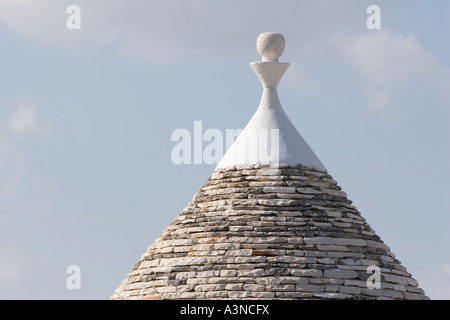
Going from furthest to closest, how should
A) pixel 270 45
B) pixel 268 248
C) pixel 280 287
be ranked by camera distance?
1. pixel 270 45
2. pixel 268 248
3. pixel 280 287

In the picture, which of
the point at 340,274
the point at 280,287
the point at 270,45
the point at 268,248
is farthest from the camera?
the point at 270,45

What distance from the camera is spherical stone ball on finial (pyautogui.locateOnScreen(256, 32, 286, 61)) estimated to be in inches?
1251

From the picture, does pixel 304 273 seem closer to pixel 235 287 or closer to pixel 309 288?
pixel 309 288

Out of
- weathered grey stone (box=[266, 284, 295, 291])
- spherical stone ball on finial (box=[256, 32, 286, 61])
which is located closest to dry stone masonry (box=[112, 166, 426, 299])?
weathered grey stone (box=[266, 284, 295, 291])

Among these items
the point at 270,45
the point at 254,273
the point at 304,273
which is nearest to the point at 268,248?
the point at 254,273

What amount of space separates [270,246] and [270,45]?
424 cm

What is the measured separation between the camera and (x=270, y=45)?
31.8 m

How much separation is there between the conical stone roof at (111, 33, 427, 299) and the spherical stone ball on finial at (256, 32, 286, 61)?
1.74 meters

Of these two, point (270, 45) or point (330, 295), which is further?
point (270, 45)

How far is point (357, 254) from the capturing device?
98.0ft

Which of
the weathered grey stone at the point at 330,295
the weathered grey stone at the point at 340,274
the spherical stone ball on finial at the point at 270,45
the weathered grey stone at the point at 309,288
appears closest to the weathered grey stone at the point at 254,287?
the weathered grey stone at the point at 309,288

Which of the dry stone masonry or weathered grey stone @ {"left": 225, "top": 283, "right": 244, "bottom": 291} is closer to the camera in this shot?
weathered grey stone @ {"left": 225, "top": 283, "right": 244, "bottom": 291}

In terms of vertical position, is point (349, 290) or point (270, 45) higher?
point (270, 45)

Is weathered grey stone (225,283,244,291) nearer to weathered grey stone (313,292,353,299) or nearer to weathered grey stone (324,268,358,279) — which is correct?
weathered grey stone (313,292,353,299)
